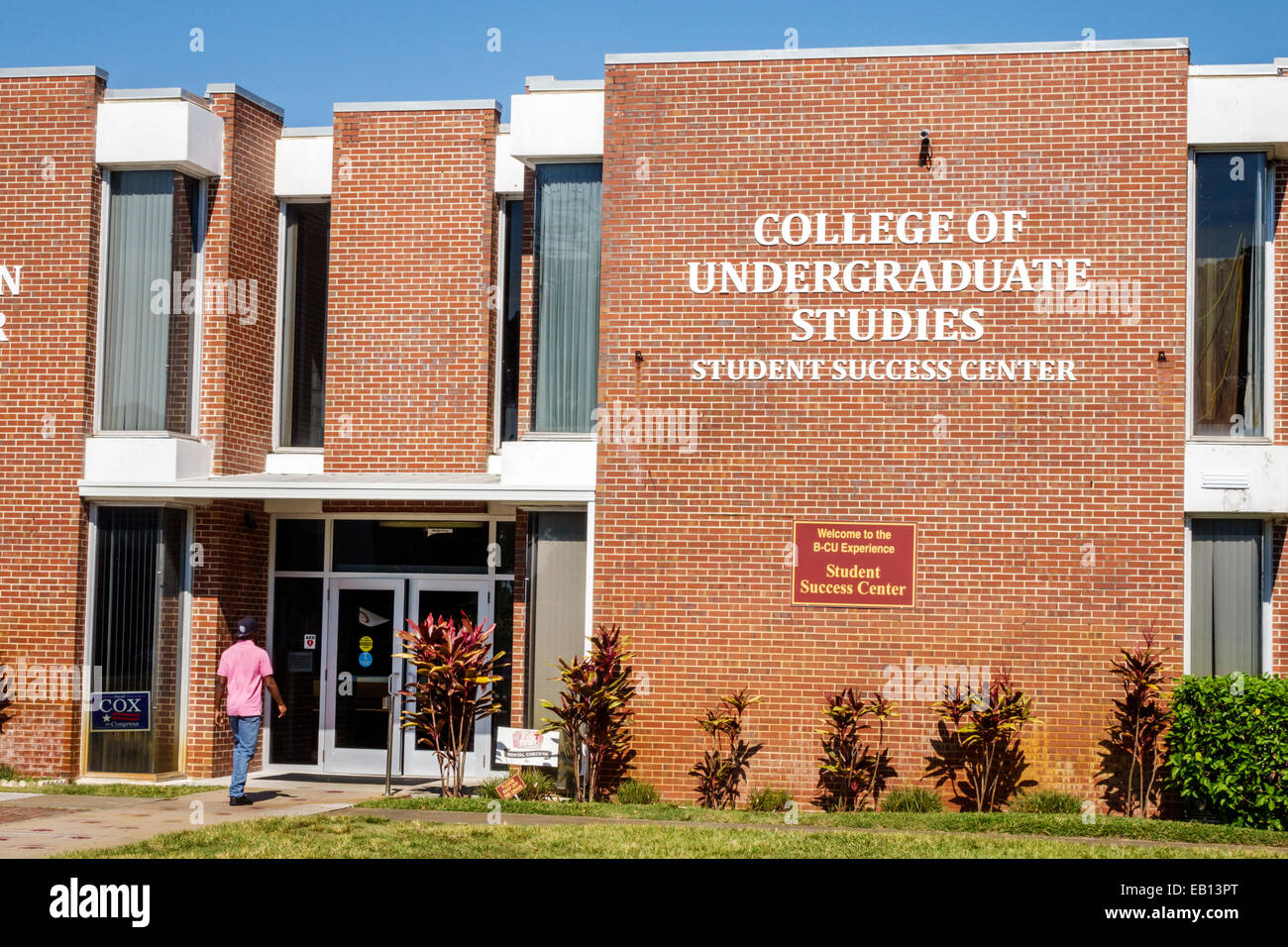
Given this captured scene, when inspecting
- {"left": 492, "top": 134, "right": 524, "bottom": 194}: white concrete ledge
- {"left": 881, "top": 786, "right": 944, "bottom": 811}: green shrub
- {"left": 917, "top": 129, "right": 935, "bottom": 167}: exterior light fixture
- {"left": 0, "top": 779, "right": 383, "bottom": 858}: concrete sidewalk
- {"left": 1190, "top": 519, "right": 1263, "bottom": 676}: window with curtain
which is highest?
{"left": 492, "top": 134, "right": 524, "bottom": 194}: white concrete ledge

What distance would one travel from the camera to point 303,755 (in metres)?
18.3

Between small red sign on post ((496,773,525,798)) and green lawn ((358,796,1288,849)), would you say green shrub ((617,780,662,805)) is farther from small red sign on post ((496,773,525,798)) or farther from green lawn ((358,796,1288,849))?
small red sign on post ((496,773,525,798))

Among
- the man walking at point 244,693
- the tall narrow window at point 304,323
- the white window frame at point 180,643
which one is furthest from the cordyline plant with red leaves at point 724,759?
the tall narrow window at point 304,323

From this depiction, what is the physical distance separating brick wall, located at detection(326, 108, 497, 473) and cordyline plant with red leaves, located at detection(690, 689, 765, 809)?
4.27 metres

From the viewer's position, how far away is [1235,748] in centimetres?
1398

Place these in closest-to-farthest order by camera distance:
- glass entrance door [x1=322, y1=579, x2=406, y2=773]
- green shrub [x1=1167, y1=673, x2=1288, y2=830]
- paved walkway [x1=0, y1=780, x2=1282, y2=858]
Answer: paved walkway [x1=0, y1=780, x2=1282, y2=858] < green shrub [x1=1167, y1=673, x2=1288, y2=830] < glass entrance door [x1=322, y1=579, x2=406, y2=773]

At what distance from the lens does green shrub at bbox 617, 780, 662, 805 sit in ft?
50.5

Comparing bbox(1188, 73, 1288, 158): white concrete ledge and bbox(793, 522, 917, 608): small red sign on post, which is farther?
bbox(793, 522, 917, 608): small red sign on post

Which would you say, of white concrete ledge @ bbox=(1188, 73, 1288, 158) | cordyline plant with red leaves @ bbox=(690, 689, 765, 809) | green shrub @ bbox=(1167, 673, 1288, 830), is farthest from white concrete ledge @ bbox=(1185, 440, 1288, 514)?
cordyline plant with red leaves @ bbox=(690, 689, 765, 809)

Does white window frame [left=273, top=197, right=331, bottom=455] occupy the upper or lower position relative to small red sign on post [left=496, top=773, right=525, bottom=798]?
upper

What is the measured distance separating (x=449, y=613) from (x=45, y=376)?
5208 mm

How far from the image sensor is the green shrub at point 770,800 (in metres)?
15.2
